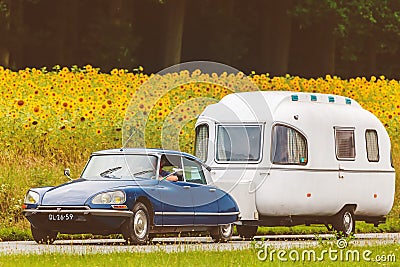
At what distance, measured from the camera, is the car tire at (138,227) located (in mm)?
18297

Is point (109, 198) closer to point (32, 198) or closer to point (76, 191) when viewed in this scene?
point (76, 191)

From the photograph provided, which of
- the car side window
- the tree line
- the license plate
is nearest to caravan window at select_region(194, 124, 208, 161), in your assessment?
the car side window

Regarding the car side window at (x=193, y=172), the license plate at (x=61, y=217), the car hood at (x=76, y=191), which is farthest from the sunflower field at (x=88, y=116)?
the license plate at (x=61, y=217)

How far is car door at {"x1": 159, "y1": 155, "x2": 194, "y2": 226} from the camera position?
19.0 metres

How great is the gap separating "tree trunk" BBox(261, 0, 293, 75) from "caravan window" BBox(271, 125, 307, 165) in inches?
838

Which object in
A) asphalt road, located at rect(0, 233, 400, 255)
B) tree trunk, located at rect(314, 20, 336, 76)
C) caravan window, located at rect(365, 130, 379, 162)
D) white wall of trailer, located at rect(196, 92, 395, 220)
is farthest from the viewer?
tree trunk, located at rect(314, 20, 336, 76)

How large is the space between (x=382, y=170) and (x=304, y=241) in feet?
9.42

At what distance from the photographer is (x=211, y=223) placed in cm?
1984

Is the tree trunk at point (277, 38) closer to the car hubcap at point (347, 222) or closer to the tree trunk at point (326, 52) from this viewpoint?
the tree trunk at point (326, 52)

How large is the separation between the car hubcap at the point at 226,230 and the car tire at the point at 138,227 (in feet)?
6.07

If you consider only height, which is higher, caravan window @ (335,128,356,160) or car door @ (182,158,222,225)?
caravan window @ (335,128,356,160)

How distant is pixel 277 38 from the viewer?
43.8 metres

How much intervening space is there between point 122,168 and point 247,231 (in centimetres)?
345

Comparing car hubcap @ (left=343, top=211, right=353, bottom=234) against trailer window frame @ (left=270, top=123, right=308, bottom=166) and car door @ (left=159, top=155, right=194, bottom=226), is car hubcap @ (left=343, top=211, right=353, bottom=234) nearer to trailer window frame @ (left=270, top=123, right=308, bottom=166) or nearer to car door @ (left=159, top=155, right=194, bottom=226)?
trailer window frame @ (left=270, top=123, right=308, bottom=166)
